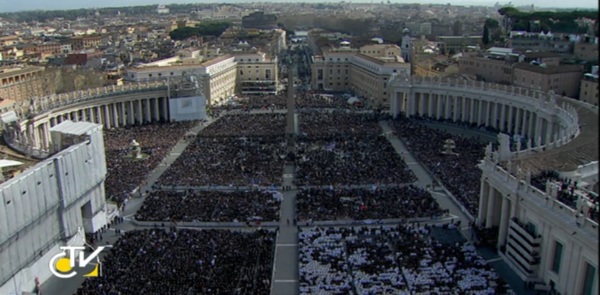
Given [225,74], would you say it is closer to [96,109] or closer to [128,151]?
[96,109]

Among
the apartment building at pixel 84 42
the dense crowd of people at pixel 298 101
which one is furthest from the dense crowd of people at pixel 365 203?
the apartment building at pixel 84 42

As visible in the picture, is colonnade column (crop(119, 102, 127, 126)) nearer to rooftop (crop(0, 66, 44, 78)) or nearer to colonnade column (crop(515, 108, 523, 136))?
rooftop (crop(0, 66, 44, 78))

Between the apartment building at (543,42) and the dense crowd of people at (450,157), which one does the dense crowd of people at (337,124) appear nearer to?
the dense crowd of people at (450,157)

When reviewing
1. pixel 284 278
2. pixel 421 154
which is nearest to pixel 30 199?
pixel 284 278

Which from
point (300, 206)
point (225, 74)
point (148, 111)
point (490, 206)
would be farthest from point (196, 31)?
point (490, 206)

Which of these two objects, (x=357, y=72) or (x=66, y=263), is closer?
(x=66, y=263)

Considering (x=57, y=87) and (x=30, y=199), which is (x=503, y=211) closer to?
(x=30, y=199)

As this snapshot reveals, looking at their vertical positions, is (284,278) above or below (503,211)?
below
